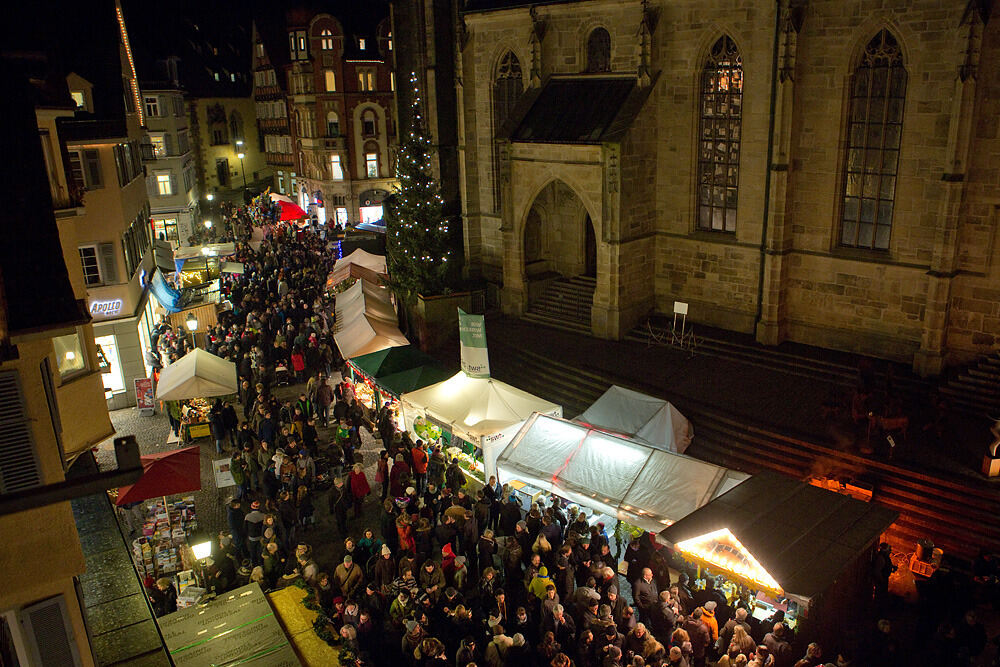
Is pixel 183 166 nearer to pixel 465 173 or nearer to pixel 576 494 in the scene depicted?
pixel 465 173

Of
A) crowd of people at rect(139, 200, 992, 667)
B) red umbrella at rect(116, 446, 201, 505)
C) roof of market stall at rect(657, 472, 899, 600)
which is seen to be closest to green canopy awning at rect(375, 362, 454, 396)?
crowd of people at rect(139, 200, 992, 667)

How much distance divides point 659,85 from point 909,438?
11.9m

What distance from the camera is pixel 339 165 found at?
5000cm

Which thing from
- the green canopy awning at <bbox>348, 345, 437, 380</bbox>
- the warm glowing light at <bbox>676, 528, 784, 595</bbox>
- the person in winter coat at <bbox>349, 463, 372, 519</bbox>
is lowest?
the person in winter coat at <bbox>349, 463, 372, 519</bbox>

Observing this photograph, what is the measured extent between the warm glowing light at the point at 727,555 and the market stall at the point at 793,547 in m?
0.01

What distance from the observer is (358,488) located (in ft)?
54.3

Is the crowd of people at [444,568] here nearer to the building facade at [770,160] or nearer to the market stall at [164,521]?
the market stall at [164,521]

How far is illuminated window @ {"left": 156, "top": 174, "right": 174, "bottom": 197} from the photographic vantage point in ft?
141

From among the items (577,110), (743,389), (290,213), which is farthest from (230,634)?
(290,213)

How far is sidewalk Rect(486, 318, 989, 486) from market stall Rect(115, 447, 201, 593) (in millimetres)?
9304

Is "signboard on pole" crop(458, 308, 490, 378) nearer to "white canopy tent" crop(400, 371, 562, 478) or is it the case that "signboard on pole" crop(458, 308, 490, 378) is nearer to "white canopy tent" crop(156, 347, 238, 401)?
"white canopy tent" crop(400, 371, 562, 478)

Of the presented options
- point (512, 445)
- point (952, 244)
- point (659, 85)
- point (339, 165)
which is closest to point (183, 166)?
point (339, 165)

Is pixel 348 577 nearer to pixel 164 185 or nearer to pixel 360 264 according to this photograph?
pixel 360 264

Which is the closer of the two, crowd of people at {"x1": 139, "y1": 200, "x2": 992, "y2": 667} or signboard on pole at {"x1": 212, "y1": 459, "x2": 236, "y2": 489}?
crowd of people at {"x1": 139, "y1": 200, "x2": 992, "y2": 667}
